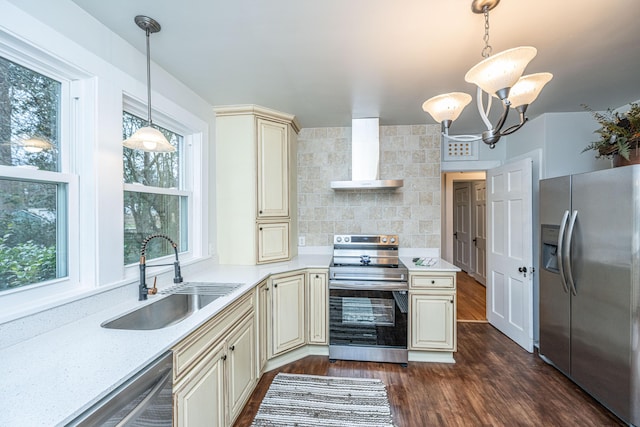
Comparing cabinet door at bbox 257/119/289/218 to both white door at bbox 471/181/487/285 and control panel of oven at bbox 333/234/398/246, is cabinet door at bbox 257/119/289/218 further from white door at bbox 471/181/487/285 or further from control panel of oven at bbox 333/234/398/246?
white door at bbox 471/181/487/285

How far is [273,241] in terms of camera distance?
9.33 ft

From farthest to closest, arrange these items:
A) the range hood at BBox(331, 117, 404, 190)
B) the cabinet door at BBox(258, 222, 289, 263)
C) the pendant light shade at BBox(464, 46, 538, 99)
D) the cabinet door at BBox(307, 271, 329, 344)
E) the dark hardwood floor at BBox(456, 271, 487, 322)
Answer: the dark hardwood floor at BBox(456, 271, 487, 322) < the range hood at BBox(331, 117, 404, 190) < the cabinet door at BBox(258, 222, 289, 263) < the cabinet door at BBox(307, 271, 329, 344) < the pendant light shade at BBox(464, 46, 538, 99)

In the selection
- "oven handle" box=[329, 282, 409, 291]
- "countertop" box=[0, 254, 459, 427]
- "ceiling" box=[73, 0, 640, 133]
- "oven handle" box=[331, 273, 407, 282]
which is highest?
"ceiling" box=[73, 0, 640, 133]

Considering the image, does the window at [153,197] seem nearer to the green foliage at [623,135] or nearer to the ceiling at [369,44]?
the ceiling at [369,44]

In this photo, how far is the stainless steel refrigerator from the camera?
5.56 ft

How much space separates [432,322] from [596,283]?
1.20m

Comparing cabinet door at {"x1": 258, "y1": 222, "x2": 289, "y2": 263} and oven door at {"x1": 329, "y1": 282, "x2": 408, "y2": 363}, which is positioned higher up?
cabinet door at {"x1": 258, "y1": 222, "x2": 289, "y2": 263}

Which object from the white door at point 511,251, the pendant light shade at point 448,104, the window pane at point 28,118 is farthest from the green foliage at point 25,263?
the white door at point 511,251

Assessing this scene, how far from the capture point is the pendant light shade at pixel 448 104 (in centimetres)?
155

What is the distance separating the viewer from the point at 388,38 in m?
1.64

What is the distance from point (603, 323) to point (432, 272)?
112 cm

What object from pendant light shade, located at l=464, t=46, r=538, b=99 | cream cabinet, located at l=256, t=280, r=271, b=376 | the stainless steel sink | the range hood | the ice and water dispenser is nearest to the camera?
pendant light shade, located at l=464, t=46, r=538, b=99

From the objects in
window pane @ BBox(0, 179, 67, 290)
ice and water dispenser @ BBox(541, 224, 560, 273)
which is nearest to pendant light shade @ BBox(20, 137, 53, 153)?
window pane @ BBox(0, 179, 67, 290)

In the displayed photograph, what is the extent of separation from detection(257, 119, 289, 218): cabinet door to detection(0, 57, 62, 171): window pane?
154 centimetres
